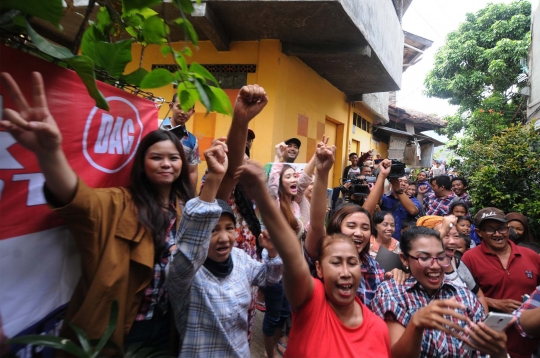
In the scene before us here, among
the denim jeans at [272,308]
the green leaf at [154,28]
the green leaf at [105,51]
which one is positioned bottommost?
the denim jeans at [272,308]

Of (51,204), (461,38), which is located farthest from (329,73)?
(461,38)

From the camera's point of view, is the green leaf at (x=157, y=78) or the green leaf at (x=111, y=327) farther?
the green leaf at (x=157, y=78)

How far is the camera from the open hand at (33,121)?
1062mm

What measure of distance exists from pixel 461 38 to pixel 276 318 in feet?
51.2

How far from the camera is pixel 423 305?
6.00 feet

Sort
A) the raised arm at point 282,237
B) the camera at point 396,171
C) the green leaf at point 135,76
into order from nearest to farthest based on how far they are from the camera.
Result: the raised arm at point 282,237 < the green leaf at point 135,76 < the camera at point 396,171

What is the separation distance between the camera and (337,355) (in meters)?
1.49

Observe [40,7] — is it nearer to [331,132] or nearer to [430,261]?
[430,261]

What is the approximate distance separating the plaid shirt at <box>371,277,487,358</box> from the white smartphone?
0.26 meters

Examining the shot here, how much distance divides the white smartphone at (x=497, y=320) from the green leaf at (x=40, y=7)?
6.52 ft

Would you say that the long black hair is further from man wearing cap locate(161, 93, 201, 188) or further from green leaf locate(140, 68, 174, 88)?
man wearing cap locate(161, 93, 201, 188)

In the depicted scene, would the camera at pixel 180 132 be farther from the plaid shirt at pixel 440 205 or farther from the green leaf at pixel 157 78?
the plaid shirt at pixel 440 205

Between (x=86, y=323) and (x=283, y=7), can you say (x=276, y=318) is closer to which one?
(x=86, y=323)

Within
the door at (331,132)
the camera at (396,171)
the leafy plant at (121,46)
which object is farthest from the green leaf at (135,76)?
the door at (331,132)
